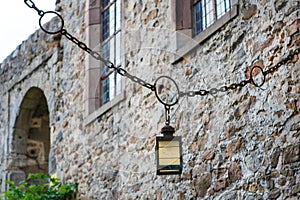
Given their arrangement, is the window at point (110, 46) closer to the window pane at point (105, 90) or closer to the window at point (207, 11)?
the window pane at point (105, 90)

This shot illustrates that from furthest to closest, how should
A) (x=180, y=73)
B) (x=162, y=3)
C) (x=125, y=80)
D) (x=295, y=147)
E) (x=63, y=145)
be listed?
(x=63, y=145)
(x=125, y=80)
(x=162, y=3)
(x=180, y=73)
(x=295, y=147)

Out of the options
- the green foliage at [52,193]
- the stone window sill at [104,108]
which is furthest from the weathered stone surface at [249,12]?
the green foliage at [52,193]

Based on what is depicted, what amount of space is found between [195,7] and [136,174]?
1815 millimetres

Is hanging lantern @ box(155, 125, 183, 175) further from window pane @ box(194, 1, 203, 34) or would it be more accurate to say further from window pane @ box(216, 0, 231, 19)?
window pane @ box(194, 1, 203, 34)

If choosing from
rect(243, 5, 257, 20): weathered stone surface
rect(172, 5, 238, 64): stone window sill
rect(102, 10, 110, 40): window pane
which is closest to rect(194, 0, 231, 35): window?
rect(172, 5, 238, 64): stone window sill

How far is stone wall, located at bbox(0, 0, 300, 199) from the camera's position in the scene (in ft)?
16.4

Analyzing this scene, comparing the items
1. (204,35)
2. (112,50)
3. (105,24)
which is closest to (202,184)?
(204,35)

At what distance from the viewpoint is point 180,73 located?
6387mm

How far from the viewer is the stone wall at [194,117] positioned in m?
4.99

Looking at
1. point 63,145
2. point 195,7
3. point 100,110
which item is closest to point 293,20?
point 195,7

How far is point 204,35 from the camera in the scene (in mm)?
6027

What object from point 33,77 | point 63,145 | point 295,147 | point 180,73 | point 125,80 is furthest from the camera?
point 33,77

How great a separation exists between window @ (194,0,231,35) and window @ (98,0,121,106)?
5.39ft

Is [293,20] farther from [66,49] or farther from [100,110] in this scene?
[66,49]
